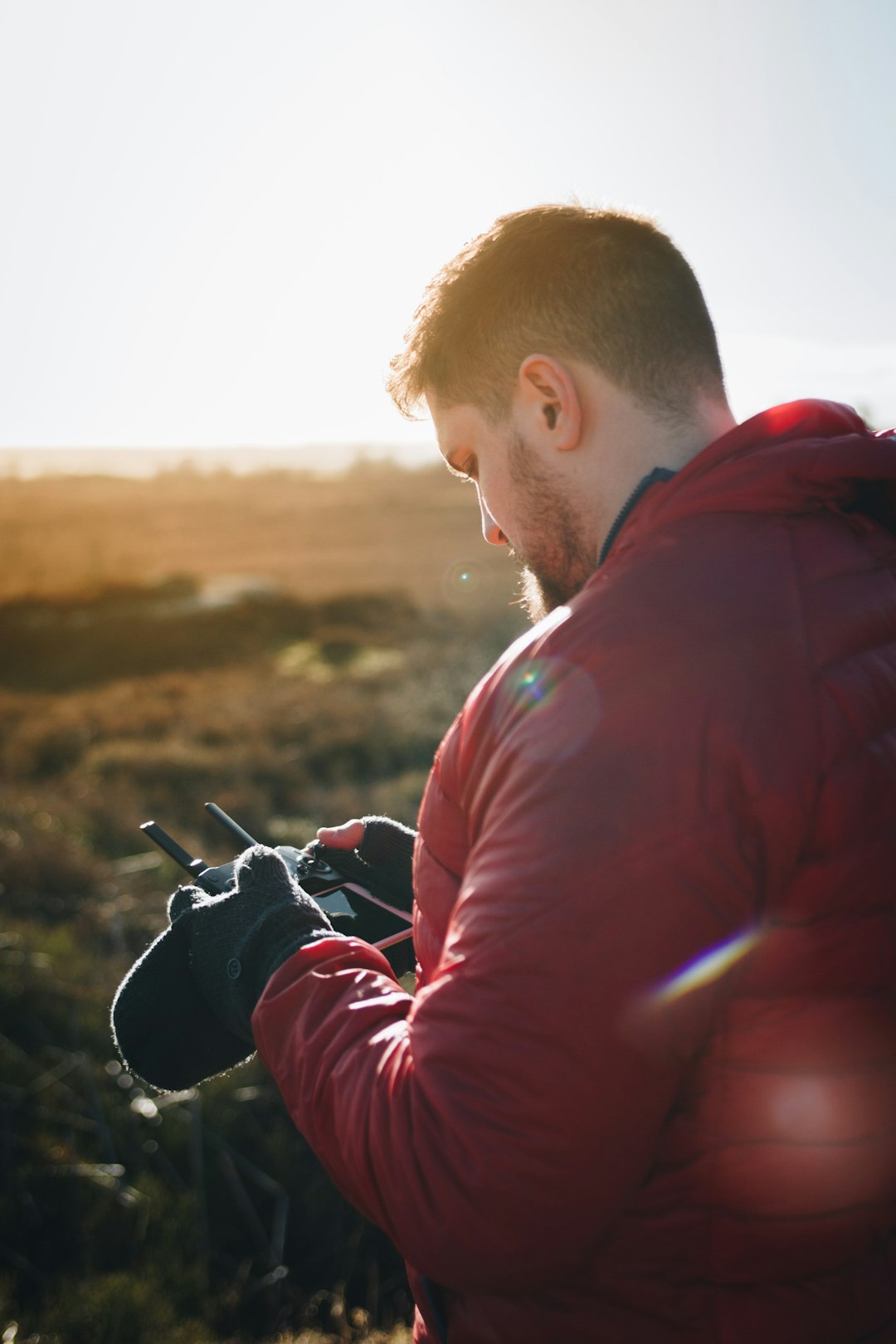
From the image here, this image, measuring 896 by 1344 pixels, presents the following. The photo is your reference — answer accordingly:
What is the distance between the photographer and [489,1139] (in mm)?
924

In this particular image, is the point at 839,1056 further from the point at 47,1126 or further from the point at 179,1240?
the point at 47,1126

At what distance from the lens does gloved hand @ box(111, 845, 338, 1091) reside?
134cm

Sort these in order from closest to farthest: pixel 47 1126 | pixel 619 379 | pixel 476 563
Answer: pixel 619 379 → pixel 47 1126 → pixel 476 563

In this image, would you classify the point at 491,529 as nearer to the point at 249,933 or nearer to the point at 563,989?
the point at 249,933

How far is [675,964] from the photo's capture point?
897 mm

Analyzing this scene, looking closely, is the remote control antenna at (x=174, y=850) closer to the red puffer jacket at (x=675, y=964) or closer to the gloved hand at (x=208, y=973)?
the gloved hand at (x=208, y=973)

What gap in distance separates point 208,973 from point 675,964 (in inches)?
33.6

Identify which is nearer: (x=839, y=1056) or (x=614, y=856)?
(x=614, y=856)

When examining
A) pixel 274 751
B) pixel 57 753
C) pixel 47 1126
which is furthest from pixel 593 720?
pixel 57 753

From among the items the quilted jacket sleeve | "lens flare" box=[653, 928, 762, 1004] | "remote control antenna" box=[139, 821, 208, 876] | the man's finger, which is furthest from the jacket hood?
"remote control antenna" box=[139, 821, 208, 876]

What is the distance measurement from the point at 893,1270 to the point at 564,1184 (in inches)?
22.9

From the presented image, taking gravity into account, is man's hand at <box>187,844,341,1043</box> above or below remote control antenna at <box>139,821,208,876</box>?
above

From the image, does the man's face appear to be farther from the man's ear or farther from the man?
the man

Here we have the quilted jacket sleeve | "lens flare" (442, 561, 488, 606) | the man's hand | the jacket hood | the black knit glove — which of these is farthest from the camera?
"lens flare" (442, 561, 488, 606)
